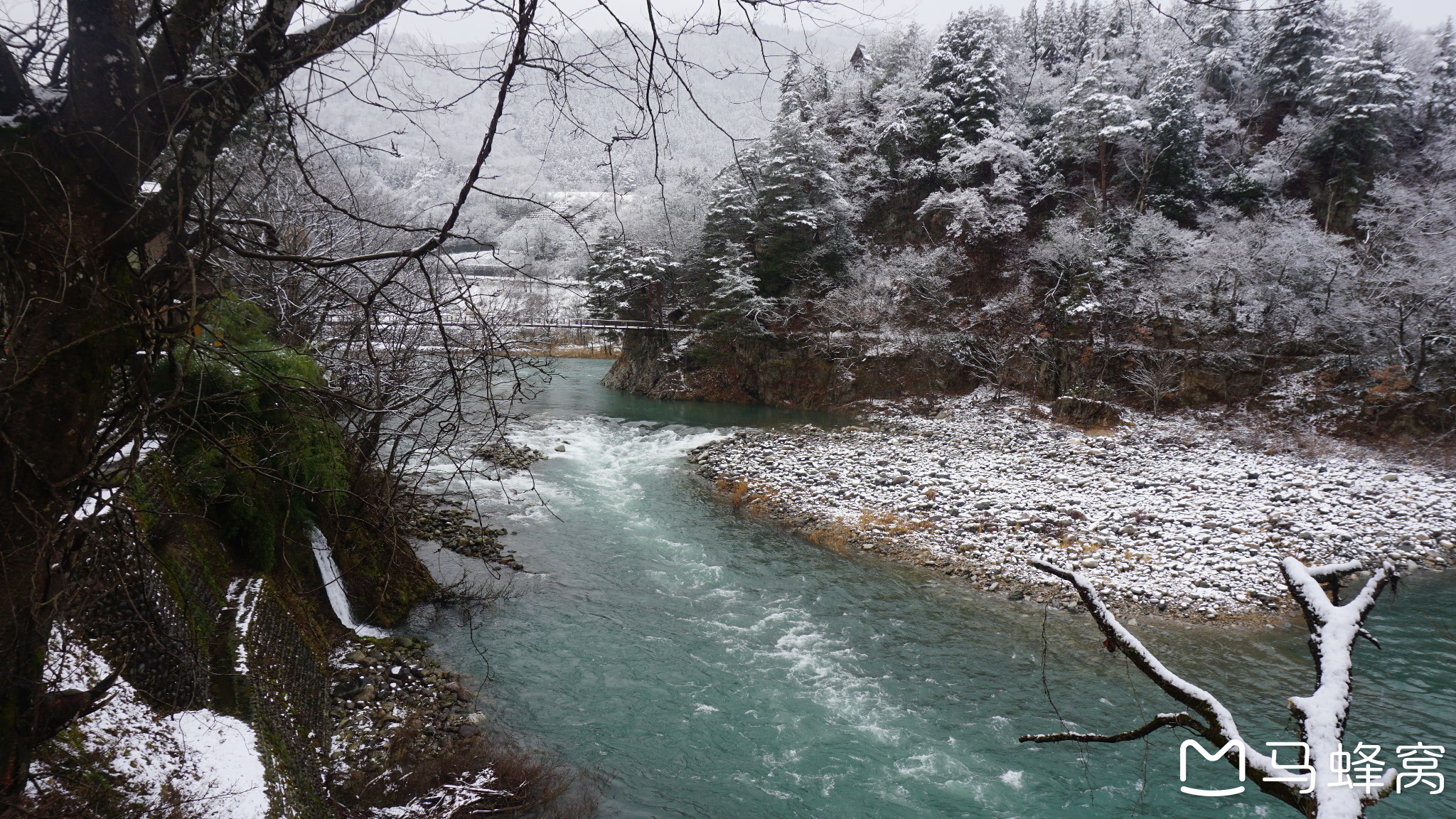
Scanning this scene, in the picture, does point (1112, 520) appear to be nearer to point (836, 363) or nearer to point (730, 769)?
point (730, 769)

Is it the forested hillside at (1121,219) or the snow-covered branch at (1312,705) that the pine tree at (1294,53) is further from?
the snow-covered branch at (1312,705)

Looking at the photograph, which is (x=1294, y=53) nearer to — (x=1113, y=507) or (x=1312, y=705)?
(x=1113, y=507)

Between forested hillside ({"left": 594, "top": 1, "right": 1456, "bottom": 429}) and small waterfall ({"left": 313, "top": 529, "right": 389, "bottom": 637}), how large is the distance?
30.7 feet

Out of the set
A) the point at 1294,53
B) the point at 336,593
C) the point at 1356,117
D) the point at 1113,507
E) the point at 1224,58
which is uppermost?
the point at 1224,58

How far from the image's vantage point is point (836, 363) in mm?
20594

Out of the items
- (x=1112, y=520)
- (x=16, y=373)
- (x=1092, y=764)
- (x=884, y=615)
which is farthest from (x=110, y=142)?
(x=1112, y=520)

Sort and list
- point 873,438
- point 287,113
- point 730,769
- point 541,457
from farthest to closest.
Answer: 1. point 873,438
2. point 541,457
3. point 730,769
4. point 287,113

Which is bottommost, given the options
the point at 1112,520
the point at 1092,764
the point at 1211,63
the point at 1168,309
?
the point at 1092,764

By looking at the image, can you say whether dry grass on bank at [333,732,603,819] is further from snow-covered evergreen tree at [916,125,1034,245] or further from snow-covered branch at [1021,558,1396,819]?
snow-covered evergreen tree at [916,125,1034,245]

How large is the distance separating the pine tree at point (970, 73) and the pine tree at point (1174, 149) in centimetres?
496

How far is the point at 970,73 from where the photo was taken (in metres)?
22.3

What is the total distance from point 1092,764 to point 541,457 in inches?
440

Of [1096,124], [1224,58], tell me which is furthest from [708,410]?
[1224,58]

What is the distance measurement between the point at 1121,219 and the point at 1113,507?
39.3 feet
